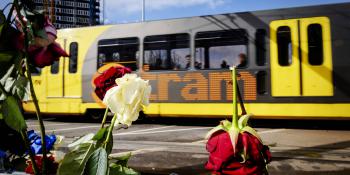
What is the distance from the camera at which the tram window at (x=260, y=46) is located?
7.99 metres

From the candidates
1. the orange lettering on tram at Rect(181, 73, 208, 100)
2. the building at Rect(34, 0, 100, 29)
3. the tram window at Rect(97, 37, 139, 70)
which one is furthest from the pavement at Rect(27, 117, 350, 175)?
the tram window at Rect(97, 37, 139, 70)

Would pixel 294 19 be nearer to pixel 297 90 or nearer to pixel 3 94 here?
pixel 297 90

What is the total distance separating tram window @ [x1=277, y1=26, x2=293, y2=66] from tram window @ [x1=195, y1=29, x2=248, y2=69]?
76cm

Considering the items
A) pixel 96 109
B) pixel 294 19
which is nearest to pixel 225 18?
pixel 294 19

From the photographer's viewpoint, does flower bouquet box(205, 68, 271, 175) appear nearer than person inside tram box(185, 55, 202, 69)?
Yes

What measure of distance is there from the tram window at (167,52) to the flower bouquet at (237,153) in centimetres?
814

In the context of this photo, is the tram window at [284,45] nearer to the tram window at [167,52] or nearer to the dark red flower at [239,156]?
the tram window at [167,52]

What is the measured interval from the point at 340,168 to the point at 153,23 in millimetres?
6428

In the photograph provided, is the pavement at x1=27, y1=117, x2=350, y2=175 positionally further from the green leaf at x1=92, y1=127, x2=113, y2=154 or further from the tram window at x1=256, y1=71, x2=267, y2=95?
the tram window at x1=256, y1=71, x2=267, y2=95

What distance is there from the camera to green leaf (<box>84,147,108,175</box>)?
541 mm

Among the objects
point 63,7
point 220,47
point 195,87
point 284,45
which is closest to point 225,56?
point 220,47

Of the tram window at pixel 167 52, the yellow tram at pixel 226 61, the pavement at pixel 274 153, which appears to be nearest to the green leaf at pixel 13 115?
the pavement at pixel 274 153

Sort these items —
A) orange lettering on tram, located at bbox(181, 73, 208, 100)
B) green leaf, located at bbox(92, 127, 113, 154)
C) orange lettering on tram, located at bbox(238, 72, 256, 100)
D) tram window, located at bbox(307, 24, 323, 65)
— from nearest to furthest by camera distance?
green leaf, located at bbox(92, 127, 113, 154) → tram window, located at bbox(307, 24, 323, 65) → orange lettering on tram, located at bbox(238, 72, 256, 100) → orange lettering on tram, located at bbox(181, 73, 208, 100)

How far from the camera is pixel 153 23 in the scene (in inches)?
356
